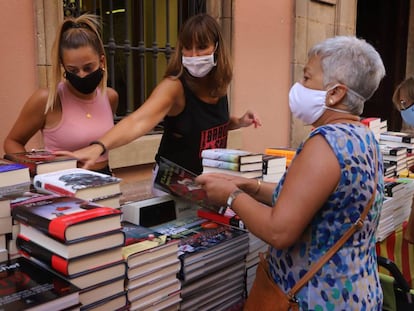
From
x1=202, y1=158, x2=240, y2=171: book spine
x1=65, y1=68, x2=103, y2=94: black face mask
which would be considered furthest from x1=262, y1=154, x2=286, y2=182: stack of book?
x1=65, y1=68, x2=103, y2=94: black face mask

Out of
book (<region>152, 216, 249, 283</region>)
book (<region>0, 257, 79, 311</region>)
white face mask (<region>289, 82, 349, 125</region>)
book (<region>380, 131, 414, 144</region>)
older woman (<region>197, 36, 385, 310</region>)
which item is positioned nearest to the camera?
book (<region>0, 257, 79, 311</region>)

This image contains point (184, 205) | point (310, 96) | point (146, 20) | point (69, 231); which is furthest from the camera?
point (146, 20)

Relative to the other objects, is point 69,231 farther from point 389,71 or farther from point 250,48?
point 389,71

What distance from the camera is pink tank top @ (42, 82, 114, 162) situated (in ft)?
7.13

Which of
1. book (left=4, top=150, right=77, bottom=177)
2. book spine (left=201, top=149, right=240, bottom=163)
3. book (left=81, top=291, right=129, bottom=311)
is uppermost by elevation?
book (left=4, top=150, right=77, bottom=177)

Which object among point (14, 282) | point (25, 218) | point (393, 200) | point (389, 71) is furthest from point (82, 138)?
point (389, 71)

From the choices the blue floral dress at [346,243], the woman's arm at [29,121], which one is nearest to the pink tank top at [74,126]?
the woman's arm at [29,121]

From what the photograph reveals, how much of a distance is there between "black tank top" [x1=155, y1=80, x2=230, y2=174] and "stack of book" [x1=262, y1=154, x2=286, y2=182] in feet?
0.99

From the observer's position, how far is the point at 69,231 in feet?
3.69

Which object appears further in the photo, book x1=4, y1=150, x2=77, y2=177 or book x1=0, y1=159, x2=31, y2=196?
book x1=4, y1=150, x2=77, y2=177

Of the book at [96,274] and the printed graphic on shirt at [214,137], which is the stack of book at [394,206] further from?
the book at [96,274]

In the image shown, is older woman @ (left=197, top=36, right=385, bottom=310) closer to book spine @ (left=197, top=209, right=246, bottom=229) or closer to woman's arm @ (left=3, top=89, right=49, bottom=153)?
book spine @ (left=197, top=209, right=246, bottom=229)

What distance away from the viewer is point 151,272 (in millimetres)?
Answer: 1396

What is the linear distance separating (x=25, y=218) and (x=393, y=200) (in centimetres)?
213
